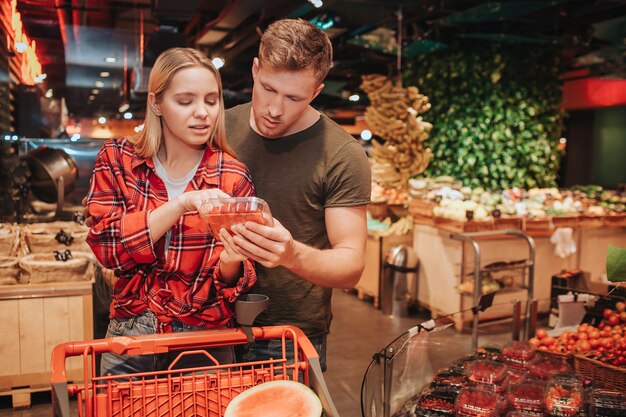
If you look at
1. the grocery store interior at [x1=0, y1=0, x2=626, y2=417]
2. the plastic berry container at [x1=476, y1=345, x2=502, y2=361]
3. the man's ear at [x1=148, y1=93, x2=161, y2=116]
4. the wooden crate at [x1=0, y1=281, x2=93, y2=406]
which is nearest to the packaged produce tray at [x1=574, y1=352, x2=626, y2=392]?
the grocery store interior at [x1=0, y1=0, x2=626, y2=417]

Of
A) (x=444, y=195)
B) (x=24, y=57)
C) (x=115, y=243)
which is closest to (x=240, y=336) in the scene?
(x=115, y=243)

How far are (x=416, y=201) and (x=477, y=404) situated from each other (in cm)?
403

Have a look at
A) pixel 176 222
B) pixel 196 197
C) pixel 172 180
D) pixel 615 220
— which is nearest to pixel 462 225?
pixel 615 220

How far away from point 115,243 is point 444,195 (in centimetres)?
518

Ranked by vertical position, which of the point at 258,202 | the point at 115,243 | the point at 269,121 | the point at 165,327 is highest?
the point at 269,121

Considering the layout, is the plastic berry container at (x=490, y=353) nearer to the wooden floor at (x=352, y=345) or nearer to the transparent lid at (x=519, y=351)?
the transparent lid at (x=519, y=351)

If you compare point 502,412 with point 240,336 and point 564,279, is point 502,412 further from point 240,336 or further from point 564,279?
point 564,279

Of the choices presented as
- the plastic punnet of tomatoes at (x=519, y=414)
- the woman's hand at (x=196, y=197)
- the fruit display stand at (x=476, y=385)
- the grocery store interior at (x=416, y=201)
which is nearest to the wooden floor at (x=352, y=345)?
the grocery store interior at (x=416, y=201)

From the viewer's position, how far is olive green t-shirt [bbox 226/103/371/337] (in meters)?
1.82

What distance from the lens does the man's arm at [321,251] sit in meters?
1.29

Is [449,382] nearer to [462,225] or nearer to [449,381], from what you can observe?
[449,381]

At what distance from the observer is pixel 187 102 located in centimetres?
164

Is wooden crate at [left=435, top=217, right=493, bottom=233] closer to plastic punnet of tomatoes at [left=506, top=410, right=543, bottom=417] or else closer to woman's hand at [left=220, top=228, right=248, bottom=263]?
plastic punnet of tomatoes at [left=506, top=410, right=543, bottom=417]

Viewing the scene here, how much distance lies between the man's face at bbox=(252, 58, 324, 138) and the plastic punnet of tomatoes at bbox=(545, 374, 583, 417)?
1653mm
